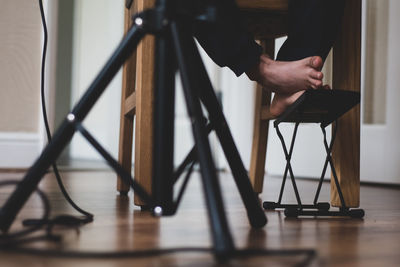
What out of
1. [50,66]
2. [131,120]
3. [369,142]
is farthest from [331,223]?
[50,66]

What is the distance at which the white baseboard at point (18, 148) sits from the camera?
234cm

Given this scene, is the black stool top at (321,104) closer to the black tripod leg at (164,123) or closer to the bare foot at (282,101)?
the bare foot at (282,101)

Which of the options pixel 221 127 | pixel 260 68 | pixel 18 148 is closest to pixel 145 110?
pixel 260 68

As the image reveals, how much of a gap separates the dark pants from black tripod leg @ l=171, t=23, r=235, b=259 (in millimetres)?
255

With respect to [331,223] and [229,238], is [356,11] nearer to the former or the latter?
[331,223]

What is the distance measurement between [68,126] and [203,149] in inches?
6.9

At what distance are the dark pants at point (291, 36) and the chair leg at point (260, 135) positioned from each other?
0.45 metres

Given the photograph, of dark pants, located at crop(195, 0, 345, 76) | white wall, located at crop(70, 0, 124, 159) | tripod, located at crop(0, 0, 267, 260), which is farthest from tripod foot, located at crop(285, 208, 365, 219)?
white wall, located at crop(70, 0, 124, 159)

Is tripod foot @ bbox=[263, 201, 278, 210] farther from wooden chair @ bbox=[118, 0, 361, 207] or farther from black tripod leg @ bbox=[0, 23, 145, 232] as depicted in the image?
black tripod leg @ bbox=[0, 23, 145, 232]

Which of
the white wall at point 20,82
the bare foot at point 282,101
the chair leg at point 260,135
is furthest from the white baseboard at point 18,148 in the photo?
the bare foot at point 282,101

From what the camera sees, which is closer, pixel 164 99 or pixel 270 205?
pixel 164 99

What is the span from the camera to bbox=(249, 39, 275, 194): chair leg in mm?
1471

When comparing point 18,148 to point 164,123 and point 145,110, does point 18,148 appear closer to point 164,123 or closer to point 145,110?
point 145,110

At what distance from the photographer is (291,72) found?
0.88 meters
